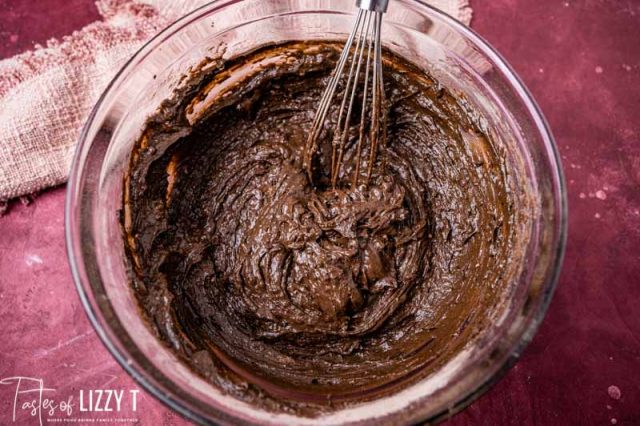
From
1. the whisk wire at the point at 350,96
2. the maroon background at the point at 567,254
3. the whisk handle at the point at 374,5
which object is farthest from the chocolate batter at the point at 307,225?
the maroon background at the point at 567,254

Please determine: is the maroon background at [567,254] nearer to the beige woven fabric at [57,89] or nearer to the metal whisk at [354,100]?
the beige woven fabric at [57,89]

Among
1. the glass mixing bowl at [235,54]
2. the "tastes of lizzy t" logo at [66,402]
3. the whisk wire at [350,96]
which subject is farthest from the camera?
the "tastes of lizzy t" logo at [66,402]

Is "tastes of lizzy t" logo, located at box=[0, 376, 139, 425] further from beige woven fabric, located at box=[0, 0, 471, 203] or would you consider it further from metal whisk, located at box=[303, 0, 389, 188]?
metal whisk, located at box=[303, 0, 389, 188]

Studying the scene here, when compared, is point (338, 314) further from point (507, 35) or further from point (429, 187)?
point (507, 35)

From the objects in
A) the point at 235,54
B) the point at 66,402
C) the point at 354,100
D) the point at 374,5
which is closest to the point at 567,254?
the point at 354,100

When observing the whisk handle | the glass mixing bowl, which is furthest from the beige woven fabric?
the whisk handle

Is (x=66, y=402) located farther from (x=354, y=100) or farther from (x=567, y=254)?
(x=567, y=254)
